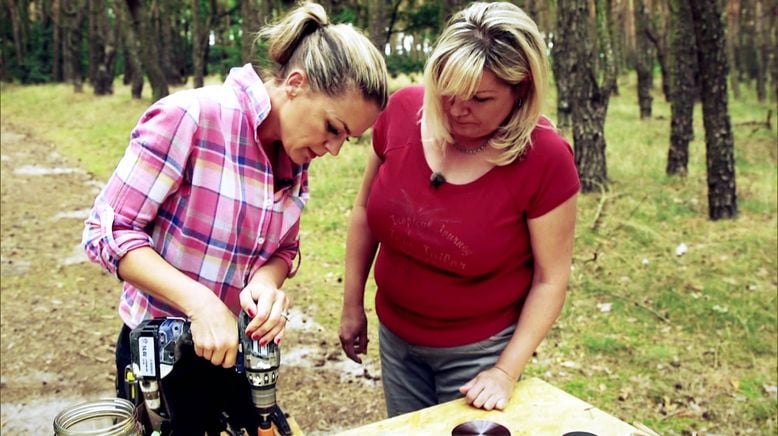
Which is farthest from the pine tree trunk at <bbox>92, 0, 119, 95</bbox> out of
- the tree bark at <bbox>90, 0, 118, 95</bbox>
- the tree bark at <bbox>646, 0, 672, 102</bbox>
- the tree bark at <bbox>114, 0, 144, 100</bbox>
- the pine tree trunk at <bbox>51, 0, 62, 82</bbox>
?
the tree bark at <bbox>646, 0, 672, 102</bbox>

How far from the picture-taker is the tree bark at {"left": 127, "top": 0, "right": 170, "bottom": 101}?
43.2 feet

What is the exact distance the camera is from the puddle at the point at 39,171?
11.2 m

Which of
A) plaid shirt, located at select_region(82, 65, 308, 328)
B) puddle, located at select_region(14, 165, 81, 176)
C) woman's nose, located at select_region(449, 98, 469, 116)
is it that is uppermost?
woman's nose, located at select_region(449, 98, 469, 116)

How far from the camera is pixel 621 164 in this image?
1027 centimetres

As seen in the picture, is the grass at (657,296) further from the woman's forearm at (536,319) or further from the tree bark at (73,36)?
the tree bark at (73,36)

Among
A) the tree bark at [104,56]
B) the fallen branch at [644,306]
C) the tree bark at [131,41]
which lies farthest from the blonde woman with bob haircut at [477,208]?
the tree bark at [104,56]

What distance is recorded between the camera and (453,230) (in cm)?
225

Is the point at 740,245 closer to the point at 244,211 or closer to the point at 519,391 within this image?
the point at 519,391

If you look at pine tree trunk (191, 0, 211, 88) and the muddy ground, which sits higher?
pine tree trunk (191, 0, 211, 88)

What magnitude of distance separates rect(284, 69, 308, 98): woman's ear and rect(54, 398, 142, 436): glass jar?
33.8 inches

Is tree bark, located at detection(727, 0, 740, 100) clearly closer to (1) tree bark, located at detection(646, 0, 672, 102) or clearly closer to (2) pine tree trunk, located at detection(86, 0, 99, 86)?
(1) tree bark, located at detection(646, 0, 672, 102)

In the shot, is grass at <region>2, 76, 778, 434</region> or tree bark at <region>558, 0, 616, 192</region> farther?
tree bark at <region>558, 0, 616, 192</region>

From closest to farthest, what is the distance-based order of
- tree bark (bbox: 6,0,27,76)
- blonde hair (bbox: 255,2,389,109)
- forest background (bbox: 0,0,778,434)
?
1. blonde hair (bbox: 255,2,389,109)
2. forest background (bbox: 0,0,778,434)
3. tree bark (bbox: 6,0,27,76)

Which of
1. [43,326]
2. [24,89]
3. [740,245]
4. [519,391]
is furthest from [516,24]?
[24,89]
